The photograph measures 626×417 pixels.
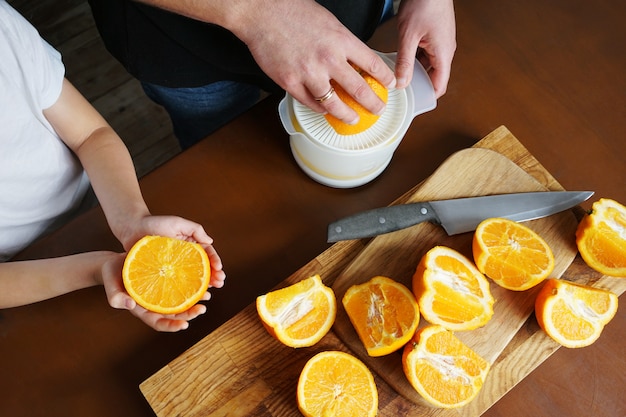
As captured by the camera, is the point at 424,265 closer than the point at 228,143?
Yes

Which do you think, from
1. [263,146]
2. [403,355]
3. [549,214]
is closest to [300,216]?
[263,146]

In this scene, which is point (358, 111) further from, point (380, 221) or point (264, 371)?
point (264, 371)

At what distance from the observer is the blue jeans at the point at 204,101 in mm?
1086

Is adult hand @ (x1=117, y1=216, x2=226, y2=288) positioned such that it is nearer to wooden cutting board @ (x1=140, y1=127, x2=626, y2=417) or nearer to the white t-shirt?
wooden cutting board @ (x1=140, y1=127, x2=626, y2=417)

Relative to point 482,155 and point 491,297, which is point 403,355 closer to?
point 491,297

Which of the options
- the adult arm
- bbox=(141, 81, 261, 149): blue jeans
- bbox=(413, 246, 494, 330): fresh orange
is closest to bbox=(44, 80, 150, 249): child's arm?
bbox=(141, 81, 261, 149): blue jeans

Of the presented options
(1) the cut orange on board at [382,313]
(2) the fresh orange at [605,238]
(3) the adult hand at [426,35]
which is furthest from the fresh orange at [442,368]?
(3) the adult hand at [426,35]

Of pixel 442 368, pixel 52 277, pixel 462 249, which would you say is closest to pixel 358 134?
pixel 462 249

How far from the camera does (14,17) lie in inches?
32.4

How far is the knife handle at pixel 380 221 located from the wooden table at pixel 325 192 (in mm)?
72

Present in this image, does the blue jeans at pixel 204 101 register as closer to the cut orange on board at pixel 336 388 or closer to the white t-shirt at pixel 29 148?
the white t-shirt at pixel 29 148

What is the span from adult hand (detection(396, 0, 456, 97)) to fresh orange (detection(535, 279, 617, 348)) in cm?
40

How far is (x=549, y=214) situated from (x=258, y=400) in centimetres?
58

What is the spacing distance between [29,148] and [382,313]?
64 cm
